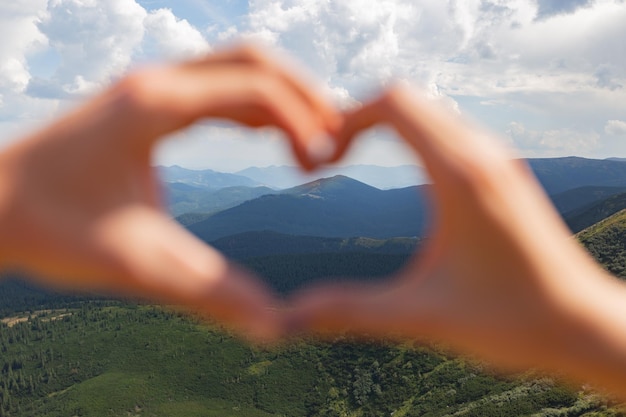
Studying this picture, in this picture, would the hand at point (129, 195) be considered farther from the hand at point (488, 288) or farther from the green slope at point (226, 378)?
Answer: the green slope at point (226, 378)

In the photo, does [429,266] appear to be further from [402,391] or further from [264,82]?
[402,391]

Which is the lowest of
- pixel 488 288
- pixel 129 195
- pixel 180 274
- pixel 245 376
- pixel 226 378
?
pixel 245 376

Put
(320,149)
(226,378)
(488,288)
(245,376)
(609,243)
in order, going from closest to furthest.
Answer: (488,288) < (320,149) < (609,243) < (245,376) < (226,378)

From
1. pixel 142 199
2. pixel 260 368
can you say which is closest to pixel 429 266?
pixel 142 199

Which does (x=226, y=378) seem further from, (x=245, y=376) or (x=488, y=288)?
(x=488, y=288)

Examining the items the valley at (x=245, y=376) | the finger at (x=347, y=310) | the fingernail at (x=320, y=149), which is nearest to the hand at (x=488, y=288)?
the finger at (x=347, y=310)

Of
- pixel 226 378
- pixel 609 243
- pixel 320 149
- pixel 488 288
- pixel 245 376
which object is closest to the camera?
pixel 488 288

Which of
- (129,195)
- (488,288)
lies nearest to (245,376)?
(129,195)

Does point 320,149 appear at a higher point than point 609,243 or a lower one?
higher
